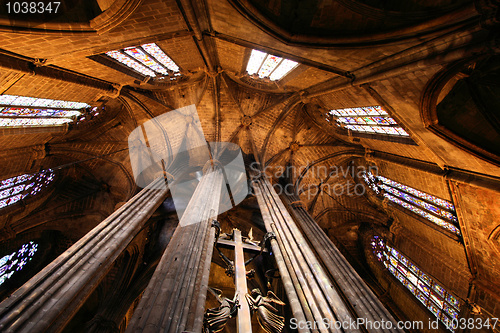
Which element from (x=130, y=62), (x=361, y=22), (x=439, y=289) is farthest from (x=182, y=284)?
(x=439, y=289)

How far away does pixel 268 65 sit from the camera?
28.8ft

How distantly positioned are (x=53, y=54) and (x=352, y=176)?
12846 millimetres

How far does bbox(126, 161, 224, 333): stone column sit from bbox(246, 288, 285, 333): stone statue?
32.9 inches

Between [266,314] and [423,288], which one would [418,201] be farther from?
[266,314]

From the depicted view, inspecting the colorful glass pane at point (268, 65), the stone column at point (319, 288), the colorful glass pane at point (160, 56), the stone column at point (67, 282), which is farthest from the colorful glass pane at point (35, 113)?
the stone column at point (319, 288)

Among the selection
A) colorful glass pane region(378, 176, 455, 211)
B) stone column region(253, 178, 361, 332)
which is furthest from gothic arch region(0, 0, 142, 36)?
colorful glass pane region(378, 176, 455, 211)

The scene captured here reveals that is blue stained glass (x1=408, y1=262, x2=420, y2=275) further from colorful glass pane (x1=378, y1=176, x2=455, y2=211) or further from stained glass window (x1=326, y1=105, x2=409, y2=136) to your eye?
stained glass window (x1=326, y1=105, x2=409, y2=136)

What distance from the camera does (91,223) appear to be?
11.6 m

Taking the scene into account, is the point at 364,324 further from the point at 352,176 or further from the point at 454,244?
the point at 352,176

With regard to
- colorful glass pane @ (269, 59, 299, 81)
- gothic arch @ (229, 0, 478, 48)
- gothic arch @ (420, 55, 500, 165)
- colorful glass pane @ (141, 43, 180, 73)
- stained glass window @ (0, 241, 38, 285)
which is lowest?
stained glass window @ (0, 241, 38, 285)

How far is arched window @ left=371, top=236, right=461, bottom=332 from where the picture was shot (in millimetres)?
7625

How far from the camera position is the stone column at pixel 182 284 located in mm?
3184

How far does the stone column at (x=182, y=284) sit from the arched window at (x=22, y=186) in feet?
25.9

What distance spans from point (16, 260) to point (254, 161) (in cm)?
1079
